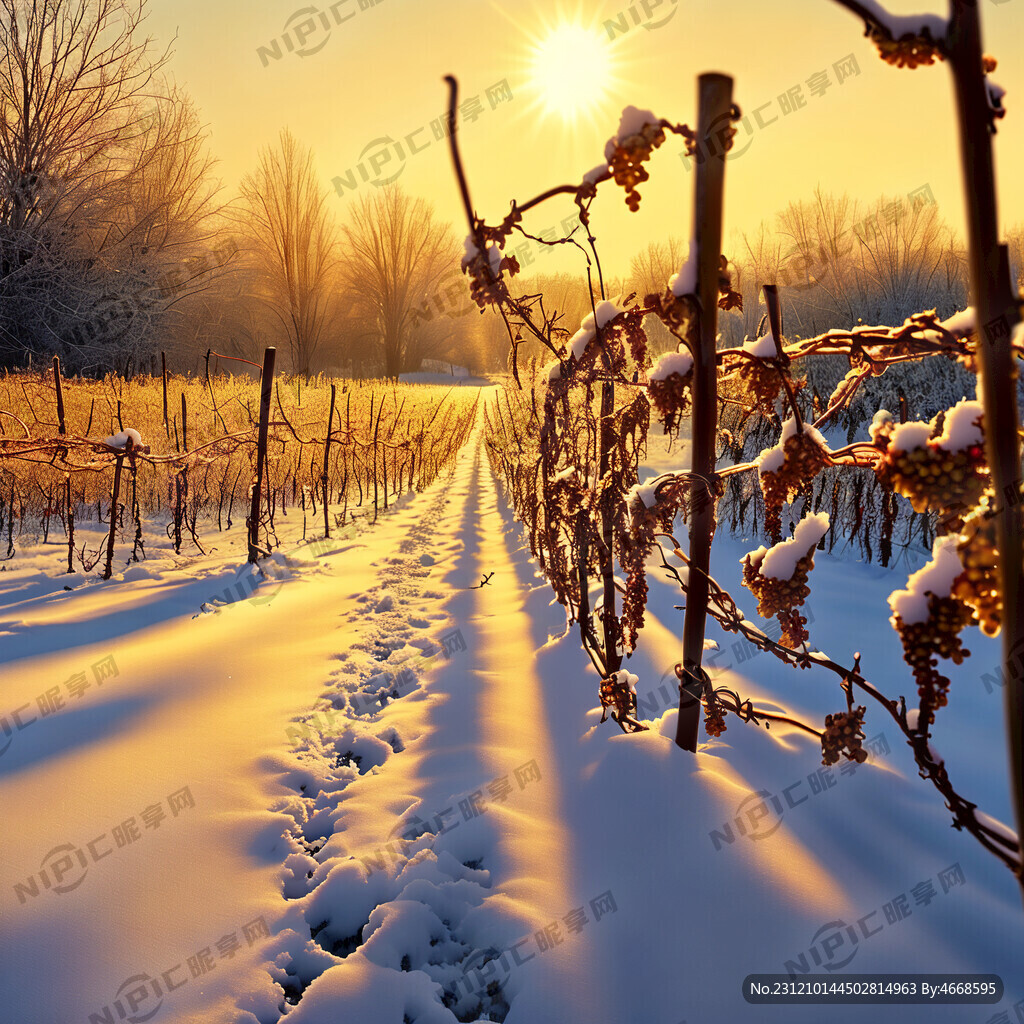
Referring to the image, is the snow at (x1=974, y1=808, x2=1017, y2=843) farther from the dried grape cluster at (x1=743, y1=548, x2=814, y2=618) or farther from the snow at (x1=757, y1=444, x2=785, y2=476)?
the snow at (x1=757, y1=444, x2=785, y2=476)

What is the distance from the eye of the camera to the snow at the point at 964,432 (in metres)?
0.67

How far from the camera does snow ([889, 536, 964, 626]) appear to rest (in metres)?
0.67

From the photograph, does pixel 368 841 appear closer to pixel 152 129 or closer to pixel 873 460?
pixel 873 460

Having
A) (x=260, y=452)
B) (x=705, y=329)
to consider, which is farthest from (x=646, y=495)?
(x=260, y=452)

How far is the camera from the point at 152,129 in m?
17.1

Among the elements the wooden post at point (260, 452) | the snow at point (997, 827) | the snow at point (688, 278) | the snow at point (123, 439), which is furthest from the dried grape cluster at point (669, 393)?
the wooden post at point (260, 452)

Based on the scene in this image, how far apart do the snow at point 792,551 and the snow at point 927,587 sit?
358mm

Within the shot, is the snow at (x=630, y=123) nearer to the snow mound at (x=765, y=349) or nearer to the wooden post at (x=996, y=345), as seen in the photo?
the snow mound at (x=765, y=349)

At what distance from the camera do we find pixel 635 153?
102 cm

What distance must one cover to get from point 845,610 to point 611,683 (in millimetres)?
2436

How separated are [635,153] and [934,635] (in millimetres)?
825

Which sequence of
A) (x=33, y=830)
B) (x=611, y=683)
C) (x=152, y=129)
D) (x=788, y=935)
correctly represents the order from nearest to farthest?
(x=788, y=935)
(x=33, y=830)
(x=611, y=683)
(x=152, y=129)

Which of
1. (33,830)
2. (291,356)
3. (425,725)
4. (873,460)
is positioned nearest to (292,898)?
(33,830)

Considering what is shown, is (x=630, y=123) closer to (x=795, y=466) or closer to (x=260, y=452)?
(x=795, y=466)
